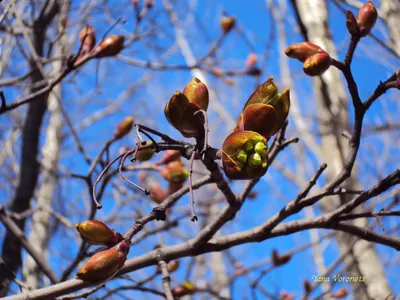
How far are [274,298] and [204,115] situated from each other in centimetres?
142

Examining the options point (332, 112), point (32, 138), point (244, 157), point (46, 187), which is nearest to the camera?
point (244, 157)

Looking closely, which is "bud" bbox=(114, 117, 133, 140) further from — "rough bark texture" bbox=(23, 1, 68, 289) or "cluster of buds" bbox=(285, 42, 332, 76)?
"rough bark texture" bbox=(23, 1, 68, 289)

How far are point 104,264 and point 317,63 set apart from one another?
54 cm

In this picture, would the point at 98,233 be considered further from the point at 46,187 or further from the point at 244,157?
the point at 46,187

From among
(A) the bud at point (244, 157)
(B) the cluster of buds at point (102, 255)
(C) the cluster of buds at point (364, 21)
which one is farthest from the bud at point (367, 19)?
(B) the cluster of buds at point (102, 255)

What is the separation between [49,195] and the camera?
3.69 meters

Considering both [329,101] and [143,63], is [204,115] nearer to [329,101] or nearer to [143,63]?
[143,63]

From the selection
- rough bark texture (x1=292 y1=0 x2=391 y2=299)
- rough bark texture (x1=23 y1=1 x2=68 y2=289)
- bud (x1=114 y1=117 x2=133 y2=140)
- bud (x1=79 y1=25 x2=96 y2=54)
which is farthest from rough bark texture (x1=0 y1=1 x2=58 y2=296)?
rough bark texture (x1=292 y1=0 x2=391 y2=299)

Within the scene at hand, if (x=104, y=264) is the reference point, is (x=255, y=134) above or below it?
above

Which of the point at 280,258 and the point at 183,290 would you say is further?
the point at 280,258

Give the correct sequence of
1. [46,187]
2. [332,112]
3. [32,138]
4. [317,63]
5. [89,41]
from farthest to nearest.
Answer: [46,187] → [332,112] → [32,138] → [89,41] → [317,63]

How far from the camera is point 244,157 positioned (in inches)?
28.2

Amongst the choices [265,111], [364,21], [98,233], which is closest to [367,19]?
[364,21]

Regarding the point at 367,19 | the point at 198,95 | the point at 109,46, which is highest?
the point at 109,46
